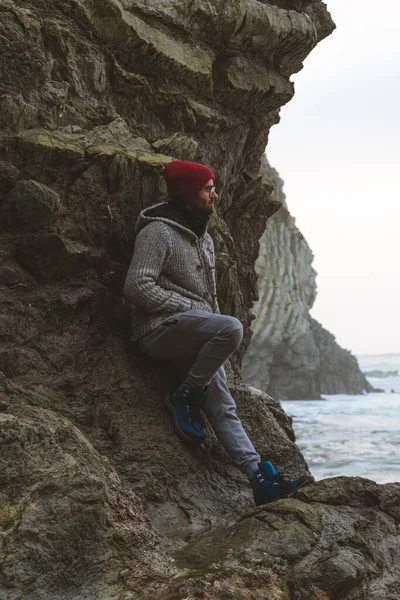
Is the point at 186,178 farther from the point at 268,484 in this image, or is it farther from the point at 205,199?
the point at 268,484

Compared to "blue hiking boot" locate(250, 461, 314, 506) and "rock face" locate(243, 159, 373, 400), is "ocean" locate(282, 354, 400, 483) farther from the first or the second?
"blue hiking boot" locate(250, 461, 314, 506)

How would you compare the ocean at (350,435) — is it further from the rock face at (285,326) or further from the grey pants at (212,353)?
the grey pants at (212,353)

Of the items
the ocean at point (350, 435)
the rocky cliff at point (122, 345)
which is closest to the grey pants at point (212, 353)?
the rocky cliff at point (122, 345)

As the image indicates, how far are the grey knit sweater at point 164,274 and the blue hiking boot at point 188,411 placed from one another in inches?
25.1

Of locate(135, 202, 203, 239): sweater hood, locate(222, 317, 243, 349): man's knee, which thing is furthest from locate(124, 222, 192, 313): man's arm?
locate(222, 317, 243, 349): man's knee

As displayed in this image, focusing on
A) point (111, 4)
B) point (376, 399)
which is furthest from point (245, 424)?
point (376, 399)

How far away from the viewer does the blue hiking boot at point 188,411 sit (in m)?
5.84

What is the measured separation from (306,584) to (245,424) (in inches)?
111

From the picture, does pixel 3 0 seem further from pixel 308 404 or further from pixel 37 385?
pixel 308 404

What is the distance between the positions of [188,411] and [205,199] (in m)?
1.98

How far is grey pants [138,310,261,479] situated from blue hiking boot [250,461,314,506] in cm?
11

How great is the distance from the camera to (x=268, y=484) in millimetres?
5297

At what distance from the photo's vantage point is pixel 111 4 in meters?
6.94

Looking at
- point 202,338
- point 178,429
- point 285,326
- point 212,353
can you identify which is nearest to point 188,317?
point 202,338
